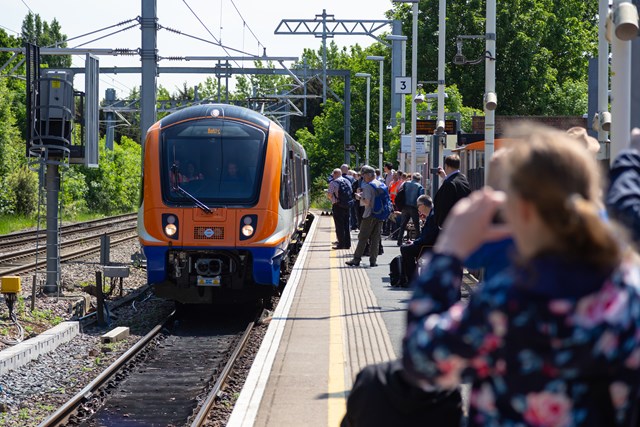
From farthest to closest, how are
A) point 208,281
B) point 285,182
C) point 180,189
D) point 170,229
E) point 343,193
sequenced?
point 343,193
point 285,182
point 180,189
point 170,229
point 208,281

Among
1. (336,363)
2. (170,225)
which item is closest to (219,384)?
(336,363)

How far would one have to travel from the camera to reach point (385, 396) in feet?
12.0

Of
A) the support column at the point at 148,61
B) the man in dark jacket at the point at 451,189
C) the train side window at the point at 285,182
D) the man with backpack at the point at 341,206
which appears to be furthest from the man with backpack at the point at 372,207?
the man in dark jacket at the point at 451,189

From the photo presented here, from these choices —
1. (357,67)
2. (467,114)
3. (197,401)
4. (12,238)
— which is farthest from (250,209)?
(357,67)

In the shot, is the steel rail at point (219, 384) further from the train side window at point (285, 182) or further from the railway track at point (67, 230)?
the railway track at point (67, 230)

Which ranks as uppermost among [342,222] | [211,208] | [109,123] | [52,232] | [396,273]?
[109,123]

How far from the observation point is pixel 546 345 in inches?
99.4

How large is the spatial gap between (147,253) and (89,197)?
1323 inches

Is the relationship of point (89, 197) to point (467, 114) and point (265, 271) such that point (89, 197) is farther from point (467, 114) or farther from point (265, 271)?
point (265, 271)

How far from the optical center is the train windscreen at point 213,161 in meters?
14.3

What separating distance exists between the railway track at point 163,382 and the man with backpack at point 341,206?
8.19m

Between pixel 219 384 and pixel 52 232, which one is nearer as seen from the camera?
pixel 219 384

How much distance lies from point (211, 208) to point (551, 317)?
11.8 meters

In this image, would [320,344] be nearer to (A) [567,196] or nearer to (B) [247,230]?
(B) [247,230]
